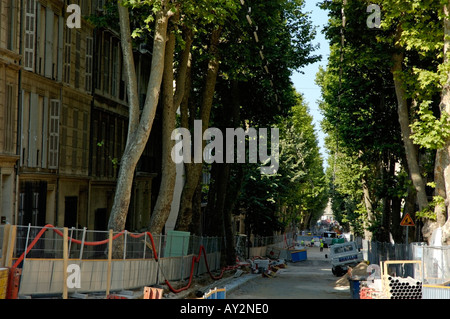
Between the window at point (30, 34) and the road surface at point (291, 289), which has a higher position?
the window at point (30, 34)

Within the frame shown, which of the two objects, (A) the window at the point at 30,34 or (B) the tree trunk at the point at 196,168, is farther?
(B) the tree trunk at the point at 196,168

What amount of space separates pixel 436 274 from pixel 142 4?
12.7 m

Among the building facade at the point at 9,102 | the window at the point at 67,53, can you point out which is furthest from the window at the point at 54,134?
the building facade at the point at 9,102

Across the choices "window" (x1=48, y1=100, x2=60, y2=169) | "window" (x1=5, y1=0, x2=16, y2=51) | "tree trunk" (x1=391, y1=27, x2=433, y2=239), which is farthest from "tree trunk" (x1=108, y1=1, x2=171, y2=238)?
"tree trunk" (x1=391, y1=27, x2=433, y2=239)

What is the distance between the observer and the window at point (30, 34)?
2497 centimetres

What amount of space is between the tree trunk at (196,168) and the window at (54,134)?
5.94 m

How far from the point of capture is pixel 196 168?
31.3m

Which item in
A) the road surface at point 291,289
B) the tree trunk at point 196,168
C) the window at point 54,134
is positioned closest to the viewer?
the window at point 54,134

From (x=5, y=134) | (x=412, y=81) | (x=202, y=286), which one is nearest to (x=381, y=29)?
(x=412, y=81)

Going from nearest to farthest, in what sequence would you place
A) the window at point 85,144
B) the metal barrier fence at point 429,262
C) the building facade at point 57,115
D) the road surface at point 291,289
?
1. the metal barrier fence at point 429,262
2. the building facade at point 57,115
3. the road surface at point 291,289
4. the window at point 85,144

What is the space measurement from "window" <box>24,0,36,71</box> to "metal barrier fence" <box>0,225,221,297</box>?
23.8 feet

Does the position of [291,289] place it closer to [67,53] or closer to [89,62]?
[89,62]

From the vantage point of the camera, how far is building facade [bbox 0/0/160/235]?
2378 centimetres

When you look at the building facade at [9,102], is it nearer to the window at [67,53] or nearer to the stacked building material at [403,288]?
the window at [67,53]
